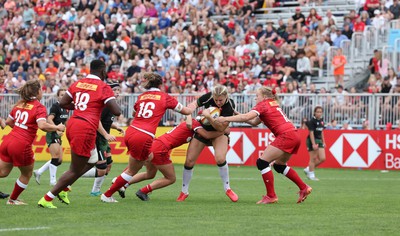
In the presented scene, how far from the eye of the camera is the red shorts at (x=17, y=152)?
13.9 m

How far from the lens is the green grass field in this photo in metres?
11.4

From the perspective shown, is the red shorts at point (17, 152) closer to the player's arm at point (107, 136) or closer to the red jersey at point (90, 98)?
the red jersey at point (90, 98)

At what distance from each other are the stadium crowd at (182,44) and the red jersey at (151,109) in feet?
47.9

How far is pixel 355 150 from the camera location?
28.0 m

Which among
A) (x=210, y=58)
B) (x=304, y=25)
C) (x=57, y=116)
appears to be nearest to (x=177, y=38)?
(x=210, y=58)

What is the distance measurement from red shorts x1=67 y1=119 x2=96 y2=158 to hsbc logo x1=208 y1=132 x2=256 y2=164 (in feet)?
52.8

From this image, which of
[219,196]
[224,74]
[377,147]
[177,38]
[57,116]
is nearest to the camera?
[219,196]

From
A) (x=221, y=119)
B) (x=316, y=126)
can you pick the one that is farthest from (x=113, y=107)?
(x=316, y=126)

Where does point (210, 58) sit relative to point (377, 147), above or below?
above

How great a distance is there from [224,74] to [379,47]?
17.7ft

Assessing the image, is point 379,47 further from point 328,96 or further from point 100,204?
point 100,204

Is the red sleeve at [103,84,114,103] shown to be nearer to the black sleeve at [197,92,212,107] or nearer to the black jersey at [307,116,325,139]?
the black sleeve at [197,92,212,107]

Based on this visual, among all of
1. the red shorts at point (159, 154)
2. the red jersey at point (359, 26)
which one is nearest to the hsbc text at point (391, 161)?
the red jersey at point (359, 26)

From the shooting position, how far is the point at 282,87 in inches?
1186
